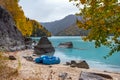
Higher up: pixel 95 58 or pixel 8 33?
pixel 8 33

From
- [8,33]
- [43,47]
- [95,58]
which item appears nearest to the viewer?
[95,58]

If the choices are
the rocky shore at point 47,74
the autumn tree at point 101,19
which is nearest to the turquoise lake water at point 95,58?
the rocky shore at point 47,74

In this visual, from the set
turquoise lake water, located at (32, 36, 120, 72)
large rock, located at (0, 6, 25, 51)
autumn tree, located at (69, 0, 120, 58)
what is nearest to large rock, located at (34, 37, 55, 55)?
turquoise lake water, located at (32, 36, 120, 72)

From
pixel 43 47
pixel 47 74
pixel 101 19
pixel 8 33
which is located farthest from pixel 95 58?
pixel 101 19

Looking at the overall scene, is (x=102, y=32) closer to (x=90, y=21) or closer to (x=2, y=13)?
(x=90, y=21)

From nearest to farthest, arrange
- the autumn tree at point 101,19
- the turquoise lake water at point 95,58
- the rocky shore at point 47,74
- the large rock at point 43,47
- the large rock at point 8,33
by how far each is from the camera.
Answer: the autumn tree at point 101,19 → the rocky shore at point 47,74 → the turquoise lake water at point 95,58 → the large rock at point 8,33 → the large rock at point 43,47

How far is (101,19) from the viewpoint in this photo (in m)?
7.75

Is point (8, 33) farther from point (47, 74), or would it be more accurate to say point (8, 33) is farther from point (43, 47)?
point (47, 74)

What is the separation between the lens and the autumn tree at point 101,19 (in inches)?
291

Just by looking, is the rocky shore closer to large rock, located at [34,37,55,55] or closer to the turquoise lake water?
the turquoise lake water

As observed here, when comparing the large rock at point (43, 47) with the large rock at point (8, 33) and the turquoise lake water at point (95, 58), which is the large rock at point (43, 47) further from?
the large rock at point (8, 33)

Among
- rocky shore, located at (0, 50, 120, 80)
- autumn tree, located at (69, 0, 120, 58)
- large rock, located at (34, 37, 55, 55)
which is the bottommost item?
large rock, located at (34, 37, 55, 55)

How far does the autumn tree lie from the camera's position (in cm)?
739

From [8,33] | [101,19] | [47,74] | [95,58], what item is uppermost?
[101,19]
